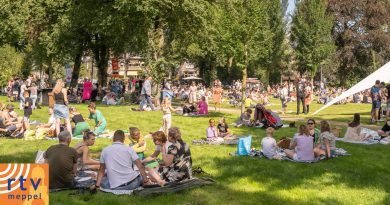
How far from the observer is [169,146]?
8.79 m

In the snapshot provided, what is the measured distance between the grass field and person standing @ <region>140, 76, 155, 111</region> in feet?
35.6

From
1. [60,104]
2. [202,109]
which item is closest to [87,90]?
[202,109]

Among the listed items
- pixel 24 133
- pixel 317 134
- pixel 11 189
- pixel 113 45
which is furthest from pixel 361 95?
pixel 11 189

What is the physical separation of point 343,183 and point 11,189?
6.44 meters

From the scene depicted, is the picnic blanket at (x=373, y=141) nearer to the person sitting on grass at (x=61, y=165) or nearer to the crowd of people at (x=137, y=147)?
the crowd of people at (x=137, y=147)

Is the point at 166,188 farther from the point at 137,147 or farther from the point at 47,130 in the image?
A: the point at 47,130

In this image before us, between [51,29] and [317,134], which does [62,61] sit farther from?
[317,134]

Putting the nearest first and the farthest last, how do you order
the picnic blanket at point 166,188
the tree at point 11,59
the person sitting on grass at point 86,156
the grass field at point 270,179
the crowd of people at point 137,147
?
the grass field at point 270,179, the picnic blanket at point 166,188, the crowd of people at point 137,147, the person sitting on grass at point 86,156, the tree at point 11,59

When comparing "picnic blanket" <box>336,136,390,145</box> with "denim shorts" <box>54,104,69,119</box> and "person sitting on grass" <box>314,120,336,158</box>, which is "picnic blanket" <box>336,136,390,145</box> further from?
"denim shorts" <box>54,104,69,119</box>

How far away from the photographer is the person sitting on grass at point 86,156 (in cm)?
912

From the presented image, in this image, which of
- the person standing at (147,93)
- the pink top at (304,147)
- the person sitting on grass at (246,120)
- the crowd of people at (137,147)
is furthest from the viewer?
the person standing at (147,93)

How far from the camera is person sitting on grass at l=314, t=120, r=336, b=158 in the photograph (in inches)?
444

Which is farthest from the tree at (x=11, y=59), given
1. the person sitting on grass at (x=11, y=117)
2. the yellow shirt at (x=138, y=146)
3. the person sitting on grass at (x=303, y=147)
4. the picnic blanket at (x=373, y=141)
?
the person sitting on grass at (x=303, y=147)

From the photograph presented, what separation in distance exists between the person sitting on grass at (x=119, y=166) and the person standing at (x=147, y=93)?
54.1 feet
